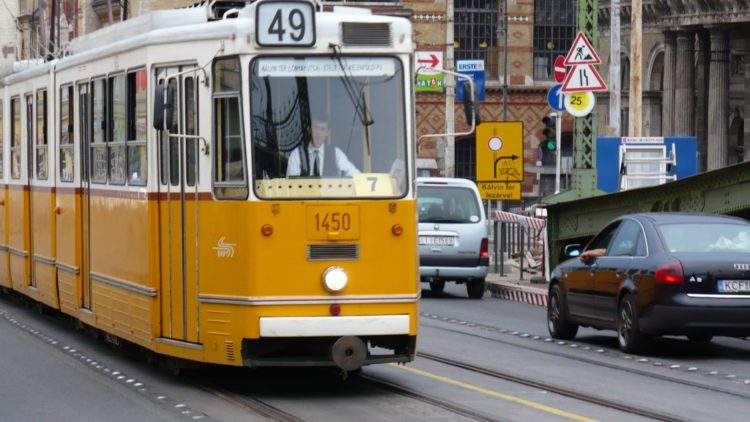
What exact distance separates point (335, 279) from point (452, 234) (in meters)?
15.0

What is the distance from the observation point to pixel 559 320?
19.9m

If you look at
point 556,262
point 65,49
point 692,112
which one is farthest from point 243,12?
point 692,112

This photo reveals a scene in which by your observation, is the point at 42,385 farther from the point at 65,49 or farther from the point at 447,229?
the point at 447,229

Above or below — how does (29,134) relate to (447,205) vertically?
above

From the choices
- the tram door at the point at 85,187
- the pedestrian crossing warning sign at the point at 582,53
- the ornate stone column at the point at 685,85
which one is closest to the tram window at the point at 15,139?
the tram door at the point at 85,187

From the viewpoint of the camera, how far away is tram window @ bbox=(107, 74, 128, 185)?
15492 millimetres

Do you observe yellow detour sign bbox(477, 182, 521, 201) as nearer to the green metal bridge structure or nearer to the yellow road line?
the green metal bridge structure

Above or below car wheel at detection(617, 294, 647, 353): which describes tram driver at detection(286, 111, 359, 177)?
above

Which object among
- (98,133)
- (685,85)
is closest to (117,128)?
(98,133)

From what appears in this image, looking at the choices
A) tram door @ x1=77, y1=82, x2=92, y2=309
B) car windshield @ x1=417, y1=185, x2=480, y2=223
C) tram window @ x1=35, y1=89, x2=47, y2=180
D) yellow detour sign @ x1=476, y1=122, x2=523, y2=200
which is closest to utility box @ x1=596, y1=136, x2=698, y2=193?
yellow detour sign @ x1=476, y1=122, x2=523, y2=200

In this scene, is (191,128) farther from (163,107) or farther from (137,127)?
(137,127)

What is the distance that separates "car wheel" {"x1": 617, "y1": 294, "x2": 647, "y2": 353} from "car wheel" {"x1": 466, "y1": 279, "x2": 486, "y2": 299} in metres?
10.4

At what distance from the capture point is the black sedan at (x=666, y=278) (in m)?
17.0

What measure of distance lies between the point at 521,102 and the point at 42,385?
5299 centimetres
